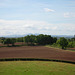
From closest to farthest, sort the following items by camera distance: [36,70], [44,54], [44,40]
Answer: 1. [36,70]
2. [44,54]
3. [44,40]

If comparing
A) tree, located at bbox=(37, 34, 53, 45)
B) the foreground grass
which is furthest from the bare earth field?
tree, located at bbox=(37, 34, 53, 45)

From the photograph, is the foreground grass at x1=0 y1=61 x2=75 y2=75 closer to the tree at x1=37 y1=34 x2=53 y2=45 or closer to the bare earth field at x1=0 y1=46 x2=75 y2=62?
the bare earth field at x1=0 y1=46 x2=75 y2=62

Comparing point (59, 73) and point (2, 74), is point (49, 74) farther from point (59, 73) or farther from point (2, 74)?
point (2, 74)

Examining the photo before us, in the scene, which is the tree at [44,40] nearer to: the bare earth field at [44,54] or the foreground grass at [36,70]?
the bare earth field at [44,54]

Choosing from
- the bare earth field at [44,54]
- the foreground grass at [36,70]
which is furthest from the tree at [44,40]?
the foreground grass at [36,70]

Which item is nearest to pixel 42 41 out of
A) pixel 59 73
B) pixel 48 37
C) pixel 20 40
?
pixel 48 37

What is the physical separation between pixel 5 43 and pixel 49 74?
86236mm

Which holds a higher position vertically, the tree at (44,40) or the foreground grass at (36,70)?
the tree at (44,40)

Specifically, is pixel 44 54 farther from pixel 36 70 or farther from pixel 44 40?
pixel 44 40

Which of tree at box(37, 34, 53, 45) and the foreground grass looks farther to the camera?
tree at box(37, 34, 53, 45)

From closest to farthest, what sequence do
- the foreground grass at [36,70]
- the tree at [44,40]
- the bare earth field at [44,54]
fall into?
the foreground grass at [36,70] → the bare earth field at [44,54] → the tree at [44,40]

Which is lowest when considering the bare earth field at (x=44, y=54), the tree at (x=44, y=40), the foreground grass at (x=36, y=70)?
the foreground grass at (x=36, y=70)

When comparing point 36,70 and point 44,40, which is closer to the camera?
point 36,70

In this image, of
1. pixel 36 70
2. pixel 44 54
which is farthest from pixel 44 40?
pixel 36 70
